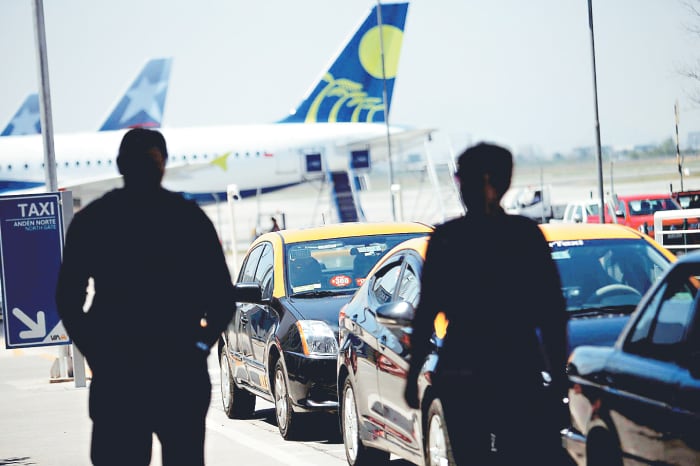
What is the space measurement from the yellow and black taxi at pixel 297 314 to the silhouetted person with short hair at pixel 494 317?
489 cm

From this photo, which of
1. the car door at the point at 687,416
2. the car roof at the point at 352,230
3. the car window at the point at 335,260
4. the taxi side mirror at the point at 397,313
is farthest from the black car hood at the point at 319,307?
the car door at the point at 687,416

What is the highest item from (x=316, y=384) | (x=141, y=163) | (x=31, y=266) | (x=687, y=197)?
(x=141, y=163)

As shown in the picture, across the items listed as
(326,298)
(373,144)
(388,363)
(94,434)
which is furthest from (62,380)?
(373,144)

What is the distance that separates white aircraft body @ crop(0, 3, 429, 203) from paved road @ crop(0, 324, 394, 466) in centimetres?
3600

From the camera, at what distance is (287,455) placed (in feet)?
34.0

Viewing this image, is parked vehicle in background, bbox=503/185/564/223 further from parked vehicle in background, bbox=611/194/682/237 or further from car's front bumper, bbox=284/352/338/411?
car's front bumper, bbox=284/352/338/411

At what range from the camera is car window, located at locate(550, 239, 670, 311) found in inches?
325

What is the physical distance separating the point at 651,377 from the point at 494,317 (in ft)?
2.35

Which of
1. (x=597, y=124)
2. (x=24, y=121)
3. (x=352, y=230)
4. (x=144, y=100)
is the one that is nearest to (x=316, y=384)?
(x=352, y=230)

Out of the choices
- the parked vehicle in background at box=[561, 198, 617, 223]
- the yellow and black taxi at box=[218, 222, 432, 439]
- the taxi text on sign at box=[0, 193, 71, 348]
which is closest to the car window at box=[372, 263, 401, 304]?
the yellow and black taxi at box=[218, 222, 432, 439]

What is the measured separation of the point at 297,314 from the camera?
1111cm

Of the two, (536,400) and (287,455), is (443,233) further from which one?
(287,455)

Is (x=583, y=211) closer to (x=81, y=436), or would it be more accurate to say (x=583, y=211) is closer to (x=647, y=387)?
(x=81, y=436)

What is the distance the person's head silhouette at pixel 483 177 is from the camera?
5562 mm
